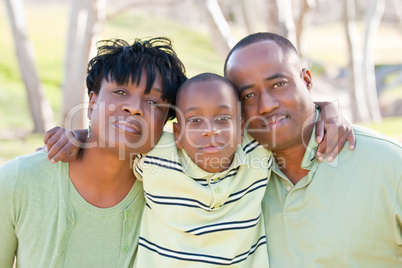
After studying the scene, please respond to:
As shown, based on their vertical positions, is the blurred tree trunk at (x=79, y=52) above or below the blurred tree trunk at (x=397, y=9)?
below

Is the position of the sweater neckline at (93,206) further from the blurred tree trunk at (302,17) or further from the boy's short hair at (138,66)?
the blurred tree trunk at (302,17)

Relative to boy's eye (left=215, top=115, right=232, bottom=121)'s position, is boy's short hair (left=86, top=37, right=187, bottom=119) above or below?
above

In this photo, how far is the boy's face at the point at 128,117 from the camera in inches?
106

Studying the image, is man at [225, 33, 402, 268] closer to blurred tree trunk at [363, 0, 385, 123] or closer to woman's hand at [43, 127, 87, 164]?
woman's hand at [43, 127, 87, 164]

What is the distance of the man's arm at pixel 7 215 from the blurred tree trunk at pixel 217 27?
4100 millimetres

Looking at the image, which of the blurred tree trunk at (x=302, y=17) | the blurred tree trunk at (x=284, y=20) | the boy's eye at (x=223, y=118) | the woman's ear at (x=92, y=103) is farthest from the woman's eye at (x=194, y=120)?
the blurred tree trunk at (x=302, y=17)

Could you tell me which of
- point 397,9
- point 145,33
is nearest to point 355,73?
point 397,9

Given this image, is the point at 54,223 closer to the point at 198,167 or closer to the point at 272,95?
the point at 198,167

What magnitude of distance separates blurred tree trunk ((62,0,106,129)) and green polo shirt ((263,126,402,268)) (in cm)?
566

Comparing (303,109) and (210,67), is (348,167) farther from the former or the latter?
(210,67)

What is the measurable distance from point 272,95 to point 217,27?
359 cm

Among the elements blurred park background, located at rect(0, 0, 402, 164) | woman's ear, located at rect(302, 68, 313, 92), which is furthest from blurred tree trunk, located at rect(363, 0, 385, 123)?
woman's ear, located at rect(302, 68, 313, 92)

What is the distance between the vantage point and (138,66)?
281 cm

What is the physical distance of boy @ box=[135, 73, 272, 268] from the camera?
8.68 ft
